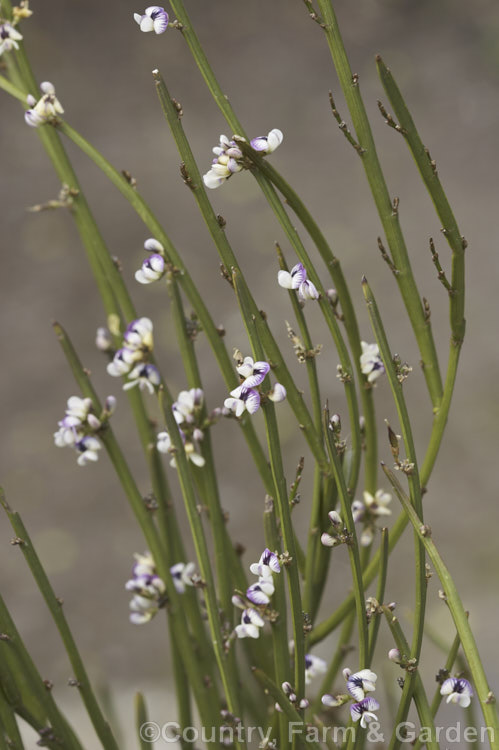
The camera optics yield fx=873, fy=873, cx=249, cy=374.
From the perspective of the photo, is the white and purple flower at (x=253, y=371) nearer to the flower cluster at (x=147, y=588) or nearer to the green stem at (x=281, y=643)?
the green stem at (x=281, y=643)

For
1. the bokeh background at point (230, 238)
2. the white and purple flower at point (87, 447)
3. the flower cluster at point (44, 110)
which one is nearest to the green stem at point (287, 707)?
the white and purple flower at point (87, 447)

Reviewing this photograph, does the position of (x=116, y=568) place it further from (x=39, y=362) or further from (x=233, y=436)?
(x=39, y=362)

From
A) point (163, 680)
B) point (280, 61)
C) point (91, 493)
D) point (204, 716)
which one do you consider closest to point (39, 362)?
point (91, 493)

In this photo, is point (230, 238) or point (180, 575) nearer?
point (180, 575)

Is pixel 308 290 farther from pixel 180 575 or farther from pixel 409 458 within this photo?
pixel 180 575

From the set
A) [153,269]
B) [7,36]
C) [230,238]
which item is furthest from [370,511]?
[230,238]
